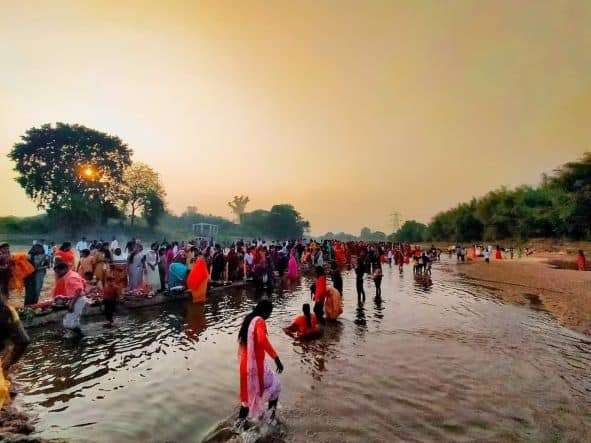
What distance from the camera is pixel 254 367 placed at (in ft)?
17.1

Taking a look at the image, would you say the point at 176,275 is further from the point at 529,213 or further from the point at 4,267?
the point at 529,213

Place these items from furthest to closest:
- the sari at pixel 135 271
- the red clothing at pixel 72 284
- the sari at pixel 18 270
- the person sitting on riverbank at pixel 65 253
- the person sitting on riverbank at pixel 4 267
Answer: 1. the sari at pixel 135 271
2. the person sitting on riverbank at pixel 65 253
3. the sari at pixel 18 270
4. the person sitting on riverbank at pixel 4 267
5. the red clothing at pixel 72 284

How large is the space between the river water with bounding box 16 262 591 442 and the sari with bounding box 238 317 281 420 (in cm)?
57

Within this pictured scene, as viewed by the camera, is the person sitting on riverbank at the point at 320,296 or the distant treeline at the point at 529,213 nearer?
the person sitting on riverbank at the point at 320,296

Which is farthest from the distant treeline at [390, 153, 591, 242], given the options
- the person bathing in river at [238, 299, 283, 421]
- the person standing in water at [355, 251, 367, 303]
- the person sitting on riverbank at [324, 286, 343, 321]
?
the person bathing in river at [238, 299, 283, 421]

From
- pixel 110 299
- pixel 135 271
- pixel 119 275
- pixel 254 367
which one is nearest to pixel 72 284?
pixel 110 299

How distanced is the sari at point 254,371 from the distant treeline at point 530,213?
48.8 metres

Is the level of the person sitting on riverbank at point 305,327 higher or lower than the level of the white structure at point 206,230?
lower

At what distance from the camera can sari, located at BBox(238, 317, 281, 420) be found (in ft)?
17.0

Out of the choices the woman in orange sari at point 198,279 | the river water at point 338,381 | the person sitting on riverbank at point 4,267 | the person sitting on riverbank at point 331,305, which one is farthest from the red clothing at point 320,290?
the person sitting on riverbank at point 4,267

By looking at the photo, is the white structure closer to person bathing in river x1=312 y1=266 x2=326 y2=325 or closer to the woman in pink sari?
the woman in pink sari

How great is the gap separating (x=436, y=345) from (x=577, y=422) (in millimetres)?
4099

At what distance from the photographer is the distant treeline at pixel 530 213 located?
44.4 meters

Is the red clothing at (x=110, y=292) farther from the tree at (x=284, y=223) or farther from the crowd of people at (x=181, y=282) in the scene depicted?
the tree at (x=284, y=223)
